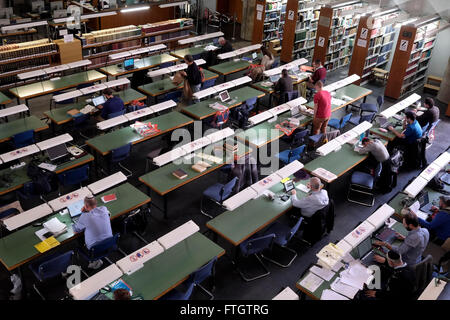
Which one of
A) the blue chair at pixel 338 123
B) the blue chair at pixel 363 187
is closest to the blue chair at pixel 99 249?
the blue chair at pixel 363 187

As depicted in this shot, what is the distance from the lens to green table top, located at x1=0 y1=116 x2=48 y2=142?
28.3ft

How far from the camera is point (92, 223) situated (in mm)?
6082

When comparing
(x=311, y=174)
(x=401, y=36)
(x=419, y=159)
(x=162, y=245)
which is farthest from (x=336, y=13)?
(x=162, y=245)

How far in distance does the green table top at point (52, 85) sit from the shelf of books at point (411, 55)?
8744 millimetres

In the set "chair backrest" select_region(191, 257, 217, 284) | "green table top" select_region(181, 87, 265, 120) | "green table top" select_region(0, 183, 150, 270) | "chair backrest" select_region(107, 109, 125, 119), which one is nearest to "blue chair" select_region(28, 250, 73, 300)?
"green table top" select_region(0, 183, 150, 270)

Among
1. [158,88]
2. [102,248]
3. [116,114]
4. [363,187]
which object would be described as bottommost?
[363,187]

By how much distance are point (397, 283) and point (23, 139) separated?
7.33m

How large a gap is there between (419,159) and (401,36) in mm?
4800

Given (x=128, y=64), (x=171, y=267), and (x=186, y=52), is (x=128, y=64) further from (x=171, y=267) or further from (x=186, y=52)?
(x=171, y=267)

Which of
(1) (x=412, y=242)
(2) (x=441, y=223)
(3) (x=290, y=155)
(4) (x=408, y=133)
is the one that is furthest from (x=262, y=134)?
(1) (x=412, y=242)

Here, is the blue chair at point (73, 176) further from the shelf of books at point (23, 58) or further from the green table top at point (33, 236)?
the shelf of books at point (23, 58)

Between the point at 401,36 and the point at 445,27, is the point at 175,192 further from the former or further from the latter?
the point at 445,27

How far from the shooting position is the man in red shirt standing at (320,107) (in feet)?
31.0

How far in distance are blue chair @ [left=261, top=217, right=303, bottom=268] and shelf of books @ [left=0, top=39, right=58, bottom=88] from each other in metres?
9.36
